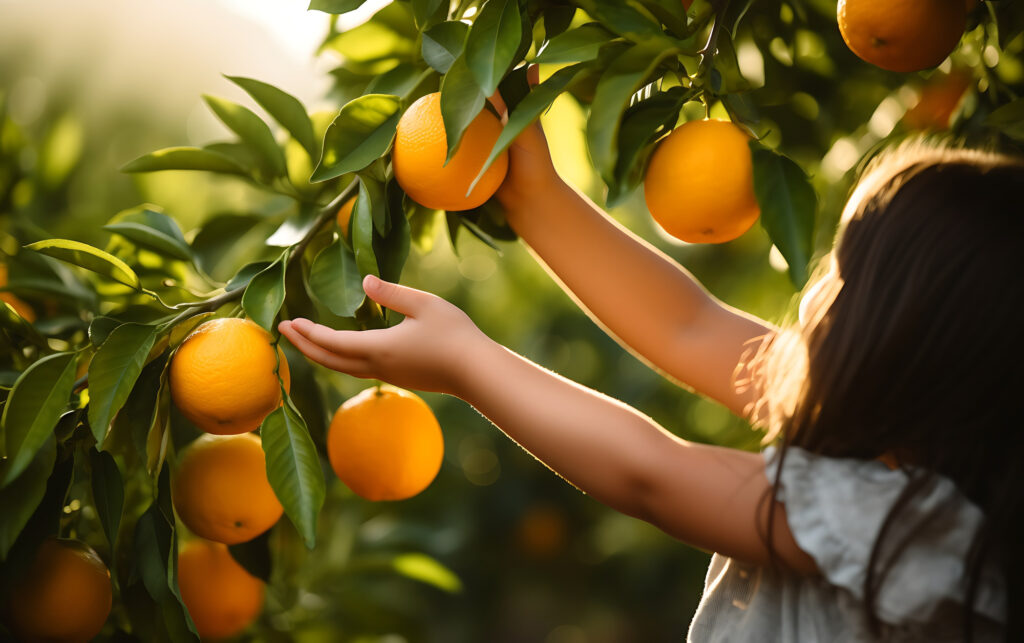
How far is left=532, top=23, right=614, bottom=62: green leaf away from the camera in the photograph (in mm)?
616

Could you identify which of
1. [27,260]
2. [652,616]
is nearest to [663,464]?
[27,260]

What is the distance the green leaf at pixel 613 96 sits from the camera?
588 millimetres

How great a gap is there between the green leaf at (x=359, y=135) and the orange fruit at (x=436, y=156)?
14 millimetres

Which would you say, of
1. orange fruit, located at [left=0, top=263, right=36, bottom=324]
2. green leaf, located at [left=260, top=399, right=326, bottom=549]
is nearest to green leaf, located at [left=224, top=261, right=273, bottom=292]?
green leaf, located at [left=260, top=399, right=326, bottom=549]

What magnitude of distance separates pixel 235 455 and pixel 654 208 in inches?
18.2

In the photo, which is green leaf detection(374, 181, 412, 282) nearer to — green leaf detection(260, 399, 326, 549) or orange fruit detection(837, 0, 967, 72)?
green leaf detection(260, 399, 326, 549)

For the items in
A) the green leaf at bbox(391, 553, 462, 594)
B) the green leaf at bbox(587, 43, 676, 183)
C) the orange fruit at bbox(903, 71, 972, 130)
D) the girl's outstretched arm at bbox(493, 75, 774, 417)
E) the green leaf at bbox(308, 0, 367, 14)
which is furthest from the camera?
the green leaf at bbox(391, 553, 462, 594)

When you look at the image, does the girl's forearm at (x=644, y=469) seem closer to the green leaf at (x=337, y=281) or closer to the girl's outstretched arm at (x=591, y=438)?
the girl's outstretched arm at (x=591, y=438)

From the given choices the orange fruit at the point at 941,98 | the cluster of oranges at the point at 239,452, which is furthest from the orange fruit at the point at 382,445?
the orange fruit at the point at 941,98

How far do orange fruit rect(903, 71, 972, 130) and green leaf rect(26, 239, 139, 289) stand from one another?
2.86 ft

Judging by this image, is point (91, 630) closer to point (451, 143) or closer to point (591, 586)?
point (451, 143)

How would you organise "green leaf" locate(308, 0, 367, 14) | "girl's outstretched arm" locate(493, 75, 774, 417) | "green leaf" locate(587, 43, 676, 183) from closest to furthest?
1. "green leaf" locate(587, 43, 676, 183)
2. "green leaf" locate(308, 0, 367, 14)
3. "girl's outstretched arm" locate(493, 75, 774, 417)

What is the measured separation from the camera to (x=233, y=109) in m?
0.79

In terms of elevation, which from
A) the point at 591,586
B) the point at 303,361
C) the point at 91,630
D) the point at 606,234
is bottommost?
the point at 591,586
